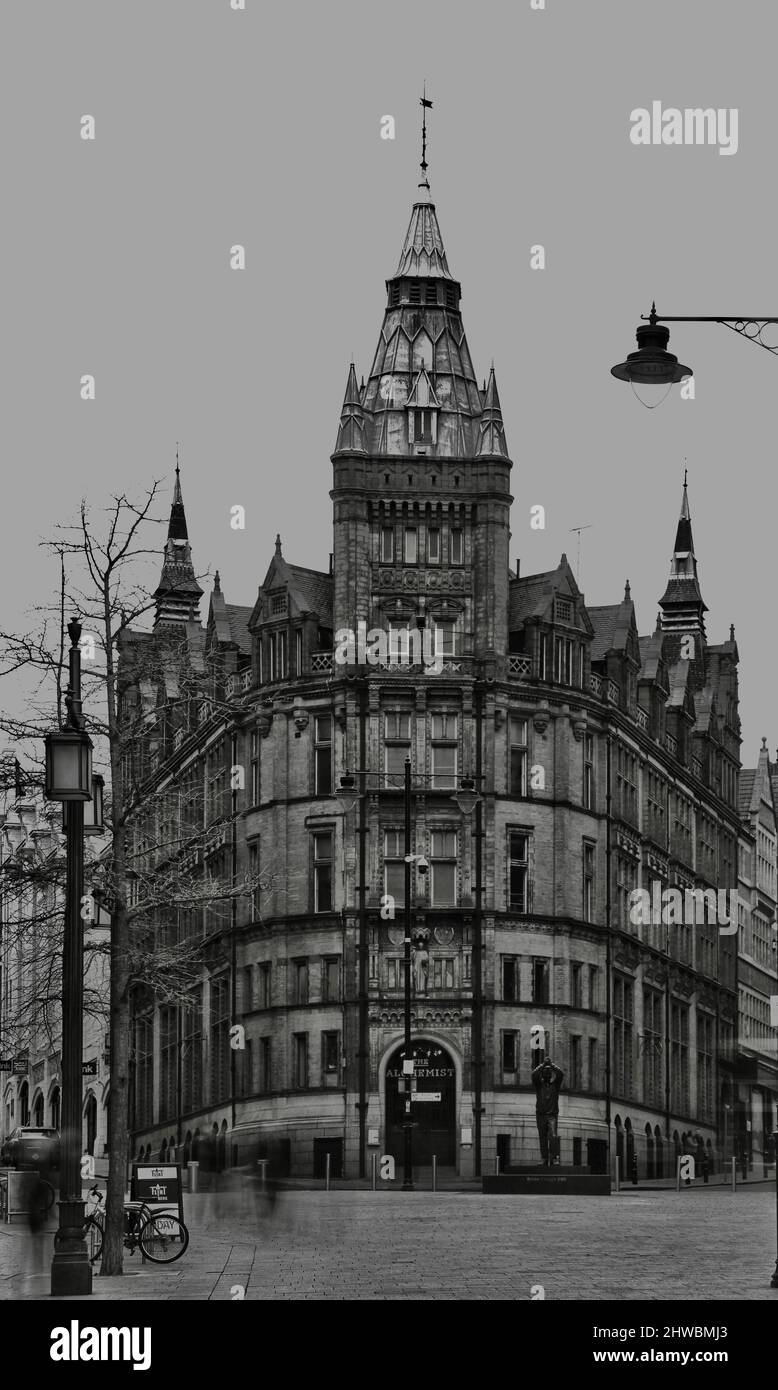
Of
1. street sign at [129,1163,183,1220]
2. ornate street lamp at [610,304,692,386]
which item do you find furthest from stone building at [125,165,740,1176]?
ornate street lamp at [610,304,692,386]

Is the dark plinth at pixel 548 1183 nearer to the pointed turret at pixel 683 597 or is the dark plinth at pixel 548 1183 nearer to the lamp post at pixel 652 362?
the lamp post at pixel 652 362

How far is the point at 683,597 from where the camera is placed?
129 m

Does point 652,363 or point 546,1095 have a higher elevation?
point 652,363

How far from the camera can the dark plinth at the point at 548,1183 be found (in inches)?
2160

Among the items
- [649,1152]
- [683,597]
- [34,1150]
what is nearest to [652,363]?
[34,1150]

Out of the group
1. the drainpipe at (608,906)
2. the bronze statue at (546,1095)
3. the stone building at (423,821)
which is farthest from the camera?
the drainpipe at (608,906)

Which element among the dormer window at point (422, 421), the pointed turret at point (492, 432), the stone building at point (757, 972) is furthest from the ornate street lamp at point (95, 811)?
the stone building at point (757, 972)

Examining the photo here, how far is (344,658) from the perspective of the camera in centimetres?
8319

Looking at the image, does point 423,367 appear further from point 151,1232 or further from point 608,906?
point 151,1232

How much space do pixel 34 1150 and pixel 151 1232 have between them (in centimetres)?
2140

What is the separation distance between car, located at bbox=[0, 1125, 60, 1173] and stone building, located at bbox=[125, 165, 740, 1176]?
70.0 ft

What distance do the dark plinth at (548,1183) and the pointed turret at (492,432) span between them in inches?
1342

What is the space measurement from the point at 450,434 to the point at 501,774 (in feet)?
41.4

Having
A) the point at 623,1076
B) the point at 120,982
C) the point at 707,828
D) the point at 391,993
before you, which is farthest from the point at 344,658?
the point at 120,982
